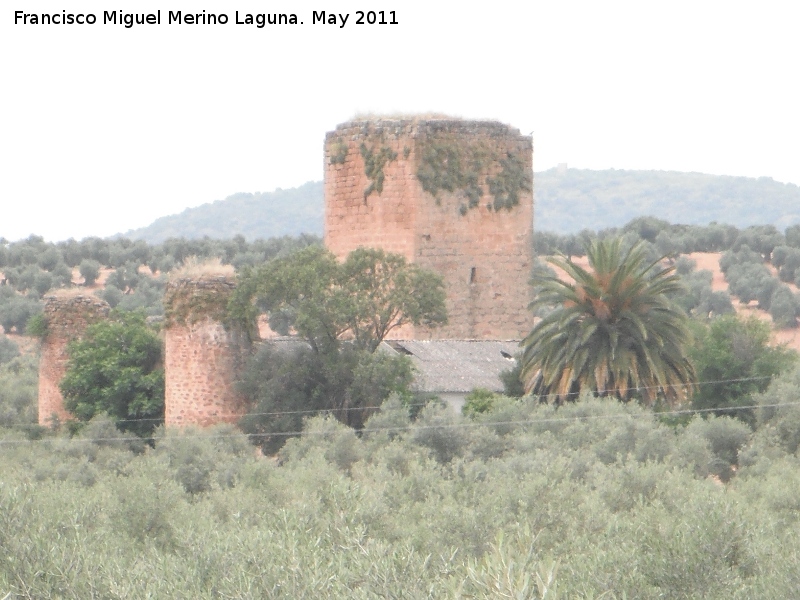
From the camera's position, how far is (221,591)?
8125 millimetres

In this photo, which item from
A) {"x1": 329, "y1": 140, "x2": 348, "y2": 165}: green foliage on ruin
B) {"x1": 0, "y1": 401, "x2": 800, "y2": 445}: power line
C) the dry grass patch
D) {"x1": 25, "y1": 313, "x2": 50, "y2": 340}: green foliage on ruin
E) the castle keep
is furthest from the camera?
{"x1": 329, "y1": 140, "x2": 348, "y2": 165}: green foliage on ruin

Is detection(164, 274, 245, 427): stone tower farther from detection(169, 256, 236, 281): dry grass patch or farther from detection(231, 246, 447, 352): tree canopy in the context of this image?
detection(231, 246, 447, 352): tree canopy

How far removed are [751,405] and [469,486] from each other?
8.60 m

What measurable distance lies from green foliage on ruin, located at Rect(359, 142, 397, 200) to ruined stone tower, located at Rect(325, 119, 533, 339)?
2cm

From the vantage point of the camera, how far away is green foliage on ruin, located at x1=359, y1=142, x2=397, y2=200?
92.4 feet

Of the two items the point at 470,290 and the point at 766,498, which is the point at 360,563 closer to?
the point at 766,498

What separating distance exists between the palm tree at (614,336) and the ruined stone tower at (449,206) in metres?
5.03

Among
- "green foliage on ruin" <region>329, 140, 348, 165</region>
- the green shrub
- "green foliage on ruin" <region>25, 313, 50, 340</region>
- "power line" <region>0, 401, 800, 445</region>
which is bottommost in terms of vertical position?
the green shrub

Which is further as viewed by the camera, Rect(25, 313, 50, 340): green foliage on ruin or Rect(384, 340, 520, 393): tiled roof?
Rect(25, 313, 50, 340): green foliage on ruin

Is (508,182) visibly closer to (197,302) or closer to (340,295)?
(340,295)

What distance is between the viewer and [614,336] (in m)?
22.3

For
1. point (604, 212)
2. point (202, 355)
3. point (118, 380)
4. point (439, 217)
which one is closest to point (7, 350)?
point (118, 380)

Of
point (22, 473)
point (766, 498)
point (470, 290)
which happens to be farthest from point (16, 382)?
point (766, 498)

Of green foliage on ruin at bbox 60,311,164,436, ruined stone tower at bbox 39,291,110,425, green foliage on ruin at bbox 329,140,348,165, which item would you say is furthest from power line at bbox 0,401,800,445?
green foliage on ruin at bbox 329,140,348,165
